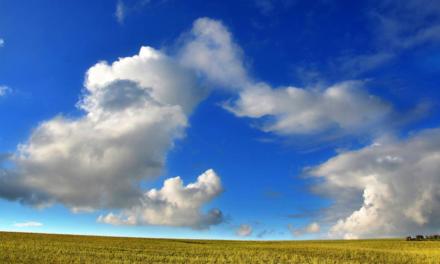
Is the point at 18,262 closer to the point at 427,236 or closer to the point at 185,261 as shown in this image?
the point at 185,261

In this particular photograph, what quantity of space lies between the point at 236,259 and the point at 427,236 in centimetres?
8479

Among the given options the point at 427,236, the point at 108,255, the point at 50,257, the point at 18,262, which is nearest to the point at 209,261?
the point at 108,255

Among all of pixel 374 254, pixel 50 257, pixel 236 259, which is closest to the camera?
pixel 50 257

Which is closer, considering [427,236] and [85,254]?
[85,254]

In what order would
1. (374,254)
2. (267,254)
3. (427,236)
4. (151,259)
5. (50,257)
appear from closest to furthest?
1. (50,257)
2. (151,259)
3. (267,254)
4. (374,254)
5. (427,236)

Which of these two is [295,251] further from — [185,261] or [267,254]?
[185,261]

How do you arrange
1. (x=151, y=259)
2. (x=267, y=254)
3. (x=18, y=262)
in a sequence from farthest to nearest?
(x=267, y=254), (x=151, y=259), (x=18, y=262)

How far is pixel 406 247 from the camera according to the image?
82.8 metres

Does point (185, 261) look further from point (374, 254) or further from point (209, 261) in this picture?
point (374, 254)

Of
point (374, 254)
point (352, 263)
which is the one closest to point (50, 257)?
point (352, 263)

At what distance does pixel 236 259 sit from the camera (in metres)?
50.8

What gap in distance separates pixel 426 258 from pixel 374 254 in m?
6.73

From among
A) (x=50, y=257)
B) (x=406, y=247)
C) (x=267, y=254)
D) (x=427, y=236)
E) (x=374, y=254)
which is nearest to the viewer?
(x=50, y=257)

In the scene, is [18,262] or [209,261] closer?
[18,262]
